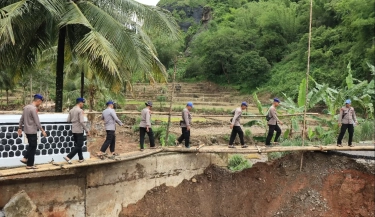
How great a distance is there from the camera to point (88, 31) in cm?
981

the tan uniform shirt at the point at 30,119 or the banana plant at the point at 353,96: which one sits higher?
the banana plant at the point at 353,96

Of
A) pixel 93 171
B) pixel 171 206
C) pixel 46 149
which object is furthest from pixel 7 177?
pixel 171 206

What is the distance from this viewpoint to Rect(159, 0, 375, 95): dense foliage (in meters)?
26.1

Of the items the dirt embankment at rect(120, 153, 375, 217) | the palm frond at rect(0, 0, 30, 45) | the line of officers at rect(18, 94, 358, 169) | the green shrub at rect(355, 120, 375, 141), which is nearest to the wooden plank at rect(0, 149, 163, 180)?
the line of officers at rect(18, 94, 358, 169)

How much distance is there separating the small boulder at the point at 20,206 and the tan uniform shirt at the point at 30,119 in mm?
1381

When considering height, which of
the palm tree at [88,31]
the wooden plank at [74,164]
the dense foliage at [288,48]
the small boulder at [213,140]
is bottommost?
the small boulder at [213,140]

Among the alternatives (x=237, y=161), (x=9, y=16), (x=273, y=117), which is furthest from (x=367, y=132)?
(x=9, y=16)

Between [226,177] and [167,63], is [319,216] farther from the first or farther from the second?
[167,63]

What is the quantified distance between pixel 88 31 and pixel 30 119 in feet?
12.3

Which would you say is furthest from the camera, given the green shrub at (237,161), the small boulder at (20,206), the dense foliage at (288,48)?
the dense foliage at (288,48)

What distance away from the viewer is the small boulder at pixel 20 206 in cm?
707

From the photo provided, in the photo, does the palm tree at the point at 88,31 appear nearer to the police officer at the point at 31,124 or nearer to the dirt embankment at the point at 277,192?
the police officer at the point at 31,124

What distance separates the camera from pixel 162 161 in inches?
365

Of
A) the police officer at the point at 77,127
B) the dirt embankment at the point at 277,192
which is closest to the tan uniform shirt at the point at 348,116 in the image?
the dirt embankment at the point at 277,192
